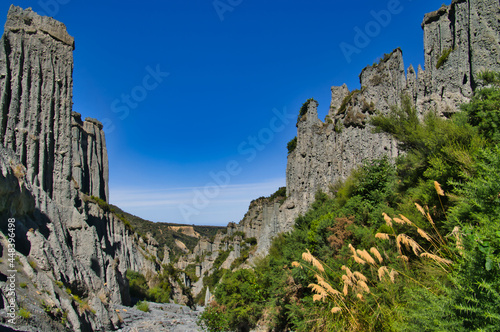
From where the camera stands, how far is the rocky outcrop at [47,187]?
18.1m

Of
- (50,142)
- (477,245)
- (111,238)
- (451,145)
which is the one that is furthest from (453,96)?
(111,238)

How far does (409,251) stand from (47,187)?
29.6 m

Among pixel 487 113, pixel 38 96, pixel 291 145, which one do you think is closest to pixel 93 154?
pixel 38 96

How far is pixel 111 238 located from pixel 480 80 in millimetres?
41752

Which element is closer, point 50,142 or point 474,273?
point 474,273

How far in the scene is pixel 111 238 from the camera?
4091cm

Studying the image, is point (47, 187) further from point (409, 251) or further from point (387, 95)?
point (387, 95)

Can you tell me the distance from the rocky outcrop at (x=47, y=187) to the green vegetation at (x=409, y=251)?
11.4m

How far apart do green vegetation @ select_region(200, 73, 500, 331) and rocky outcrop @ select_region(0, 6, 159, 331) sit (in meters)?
11.4

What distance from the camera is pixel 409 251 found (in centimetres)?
704

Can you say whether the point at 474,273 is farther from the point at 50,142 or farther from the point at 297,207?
the point at 297,207

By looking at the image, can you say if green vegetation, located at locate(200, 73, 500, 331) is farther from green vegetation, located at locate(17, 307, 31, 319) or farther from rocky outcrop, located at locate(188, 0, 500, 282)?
green vegetation, located at locate(17, 307, 31, 319)

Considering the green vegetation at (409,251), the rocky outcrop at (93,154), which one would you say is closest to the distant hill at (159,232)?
the rocky outcrop at (93,154)

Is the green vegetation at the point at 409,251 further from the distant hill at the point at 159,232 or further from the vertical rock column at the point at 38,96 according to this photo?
the distant hill at the point at 159,232
